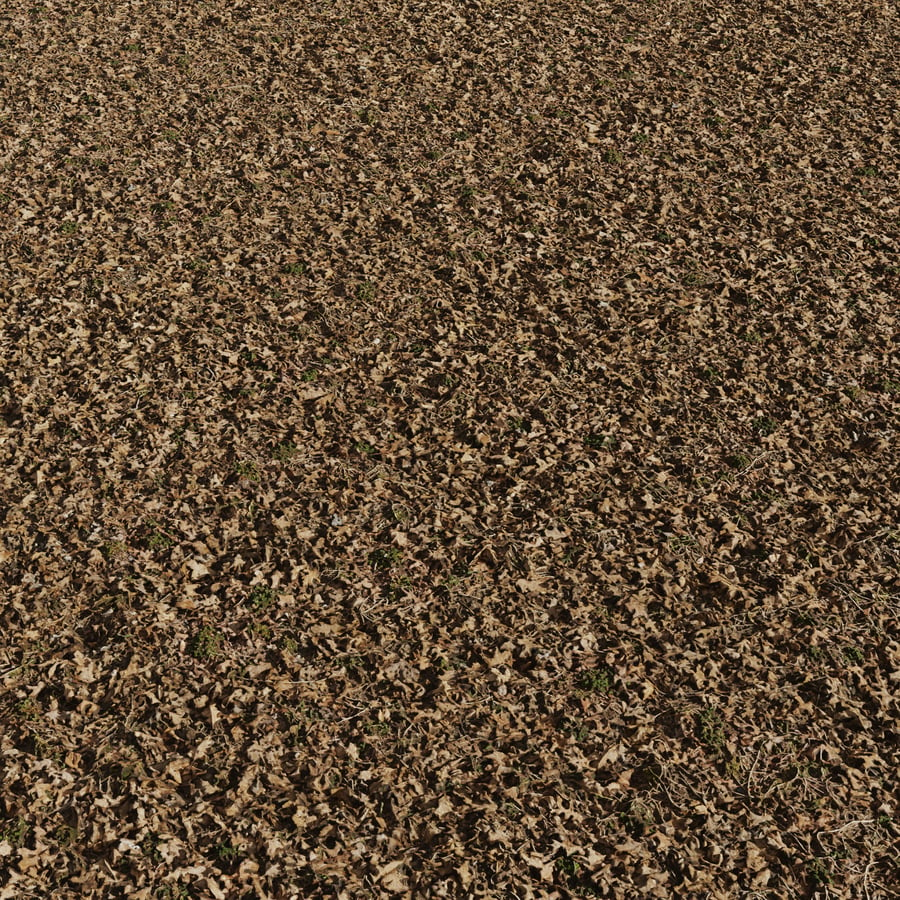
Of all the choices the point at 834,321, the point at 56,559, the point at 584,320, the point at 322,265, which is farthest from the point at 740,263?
the point at 56,559

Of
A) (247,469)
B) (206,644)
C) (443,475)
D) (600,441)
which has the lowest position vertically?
(600,441)

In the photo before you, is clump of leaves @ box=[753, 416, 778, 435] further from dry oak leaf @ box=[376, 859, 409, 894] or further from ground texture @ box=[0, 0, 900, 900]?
dry oak leaf @ box=[376, 859, 409, 894]

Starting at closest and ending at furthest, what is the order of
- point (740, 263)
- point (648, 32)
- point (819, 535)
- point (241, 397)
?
point (819, 535), point (241, 397), point (740, 263), point (648, 32)

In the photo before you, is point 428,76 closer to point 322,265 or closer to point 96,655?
point 322,265

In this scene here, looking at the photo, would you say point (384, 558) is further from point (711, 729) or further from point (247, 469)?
point (711, 729)

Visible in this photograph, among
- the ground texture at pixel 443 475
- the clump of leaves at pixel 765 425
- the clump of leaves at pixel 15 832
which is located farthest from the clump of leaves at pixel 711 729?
the clump of leaves at pixel 15 832

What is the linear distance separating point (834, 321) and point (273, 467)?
385cm

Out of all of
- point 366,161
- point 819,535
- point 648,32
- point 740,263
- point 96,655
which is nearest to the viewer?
point 96,655

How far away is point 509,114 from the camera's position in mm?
8695

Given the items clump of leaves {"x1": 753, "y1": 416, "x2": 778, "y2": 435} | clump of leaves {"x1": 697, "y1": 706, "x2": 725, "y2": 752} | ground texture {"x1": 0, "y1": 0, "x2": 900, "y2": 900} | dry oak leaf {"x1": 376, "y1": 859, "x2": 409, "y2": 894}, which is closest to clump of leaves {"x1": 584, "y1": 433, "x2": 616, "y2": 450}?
ground texture {"x1": 0, "y1": 0, "x2": 900, "y2": 900}

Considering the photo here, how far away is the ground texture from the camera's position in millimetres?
4332

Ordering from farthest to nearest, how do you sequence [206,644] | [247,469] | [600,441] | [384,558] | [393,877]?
[600,441] → [247,469] → [384,558] → [206,644] → [393,877]

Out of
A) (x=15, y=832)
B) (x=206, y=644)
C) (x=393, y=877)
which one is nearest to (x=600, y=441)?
(x=206, y=644)

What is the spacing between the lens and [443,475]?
5.71m
